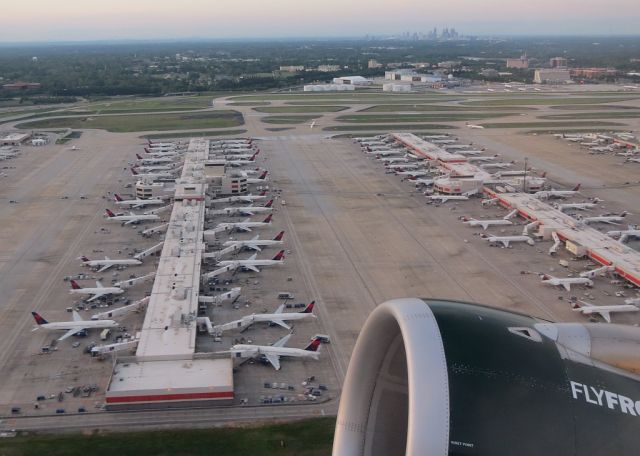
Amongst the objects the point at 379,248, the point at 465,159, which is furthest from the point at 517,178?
the point at 379,248

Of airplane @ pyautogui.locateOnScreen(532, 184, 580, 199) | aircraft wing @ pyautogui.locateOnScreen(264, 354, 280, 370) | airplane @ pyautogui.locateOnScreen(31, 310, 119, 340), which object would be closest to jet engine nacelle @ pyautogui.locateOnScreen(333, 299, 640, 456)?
aircraft wing @ pyautogui.locateOnScreen(264, 354, 280, 370)

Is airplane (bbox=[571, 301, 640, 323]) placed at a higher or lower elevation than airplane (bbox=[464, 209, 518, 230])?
lower

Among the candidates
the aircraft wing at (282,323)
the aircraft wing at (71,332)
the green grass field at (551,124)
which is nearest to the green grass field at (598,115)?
the green grass field at (551,124)

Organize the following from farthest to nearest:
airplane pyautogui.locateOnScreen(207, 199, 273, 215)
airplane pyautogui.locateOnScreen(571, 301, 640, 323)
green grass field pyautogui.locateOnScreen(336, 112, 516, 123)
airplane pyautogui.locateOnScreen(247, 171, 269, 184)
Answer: green grass field pyautogui.locateOnScreen(336, 112, 516, 123) → airplane pyautogui.locateOnScreen(247, 171, 269, 184) → airplane pyautogui.locateOnScreen(207, 199, 273, 215) → airplane pyautogui.locateOnScreen(571, 301, 640, 323)

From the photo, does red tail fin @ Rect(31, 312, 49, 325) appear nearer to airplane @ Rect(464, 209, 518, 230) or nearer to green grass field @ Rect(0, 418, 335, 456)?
green grass field @ Rect(0, 418, 335, 456)

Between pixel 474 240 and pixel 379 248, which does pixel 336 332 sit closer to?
pixel 379 248

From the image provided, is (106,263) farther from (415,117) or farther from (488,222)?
(415,117)

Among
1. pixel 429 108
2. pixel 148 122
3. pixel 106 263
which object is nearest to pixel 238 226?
pixel 106 263
